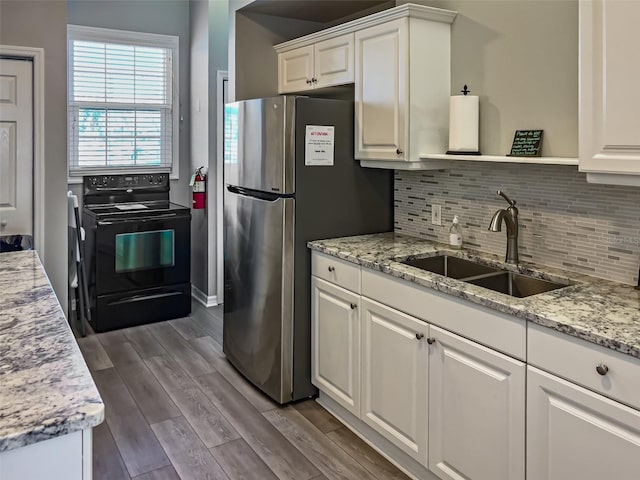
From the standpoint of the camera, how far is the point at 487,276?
7.85 ft

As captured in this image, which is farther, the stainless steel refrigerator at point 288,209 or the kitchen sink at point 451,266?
the stainless steel refrigerator at point 288,209

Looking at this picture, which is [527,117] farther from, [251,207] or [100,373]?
[100,373]

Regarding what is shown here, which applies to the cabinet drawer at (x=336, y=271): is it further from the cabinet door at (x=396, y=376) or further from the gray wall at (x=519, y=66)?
the gray wall at (x=519, y=66)

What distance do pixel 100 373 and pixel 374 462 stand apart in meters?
1.91

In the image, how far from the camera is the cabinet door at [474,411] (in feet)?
6.02

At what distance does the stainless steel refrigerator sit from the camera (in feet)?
9.48

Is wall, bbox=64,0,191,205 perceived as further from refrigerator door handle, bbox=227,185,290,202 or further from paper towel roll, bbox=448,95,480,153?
paper towel roll, bbox=448,95,480,153

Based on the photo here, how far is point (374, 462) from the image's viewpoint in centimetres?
249

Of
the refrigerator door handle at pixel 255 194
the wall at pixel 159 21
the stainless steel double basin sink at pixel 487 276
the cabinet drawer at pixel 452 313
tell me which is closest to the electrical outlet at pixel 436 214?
the stainless steel double basin sink at pixel 487 276

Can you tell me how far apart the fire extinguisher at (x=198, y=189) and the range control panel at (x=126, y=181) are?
38cm

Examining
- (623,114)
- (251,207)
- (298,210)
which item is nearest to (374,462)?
(298,210)

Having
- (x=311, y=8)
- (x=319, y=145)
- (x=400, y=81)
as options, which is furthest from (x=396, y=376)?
(x=311, y=8)

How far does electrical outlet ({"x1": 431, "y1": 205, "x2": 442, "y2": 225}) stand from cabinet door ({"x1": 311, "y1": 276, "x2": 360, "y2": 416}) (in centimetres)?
67

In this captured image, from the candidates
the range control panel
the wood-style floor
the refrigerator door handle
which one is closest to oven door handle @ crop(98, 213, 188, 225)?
the range control panel
